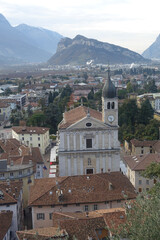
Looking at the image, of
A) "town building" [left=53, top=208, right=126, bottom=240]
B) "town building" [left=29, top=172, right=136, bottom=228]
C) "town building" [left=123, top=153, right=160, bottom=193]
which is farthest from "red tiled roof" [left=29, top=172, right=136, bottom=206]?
"town building" [left=123, top=153, right=160, bottom=193]

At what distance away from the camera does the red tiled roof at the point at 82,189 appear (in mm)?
27547

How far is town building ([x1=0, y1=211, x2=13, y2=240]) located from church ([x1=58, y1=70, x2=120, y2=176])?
15.5 metres

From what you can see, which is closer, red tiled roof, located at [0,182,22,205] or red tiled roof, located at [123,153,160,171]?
red tiled roof, located at [0,182,22,205]

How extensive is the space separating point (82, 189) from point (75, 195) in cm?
111

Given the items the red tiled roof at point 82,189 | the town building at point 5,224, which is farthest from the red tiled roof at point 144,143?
the town building at point 5,224

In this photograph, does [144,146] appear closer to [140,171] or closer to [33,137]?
[140,171]

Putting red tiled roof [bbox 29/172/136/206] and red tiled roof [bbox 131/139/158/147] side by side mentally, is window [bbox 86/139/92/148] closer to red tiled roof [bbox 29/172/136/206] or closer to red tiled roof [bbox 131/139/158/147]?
red tiled roof [bbox 29/172/136/206]

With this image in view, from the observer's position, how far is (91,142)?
41.4 metres

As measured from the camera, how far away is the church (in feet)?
135

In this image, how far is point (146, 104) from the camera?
235 ft

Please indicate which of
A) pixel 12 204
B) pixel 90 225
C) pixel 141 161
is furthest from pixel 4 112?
pixel 90 225

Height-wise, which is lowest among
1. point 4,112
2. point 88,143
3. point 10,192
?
point 10,192

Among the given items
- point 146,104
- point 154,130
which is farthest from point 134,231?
point 146,104

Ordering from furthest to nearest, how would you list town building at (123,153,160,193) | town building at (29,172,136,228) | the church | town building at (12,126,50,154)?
town building at (12,126,50,154) < the church < town building at (123,153,160,193) < town building at (29,172,136,228)
